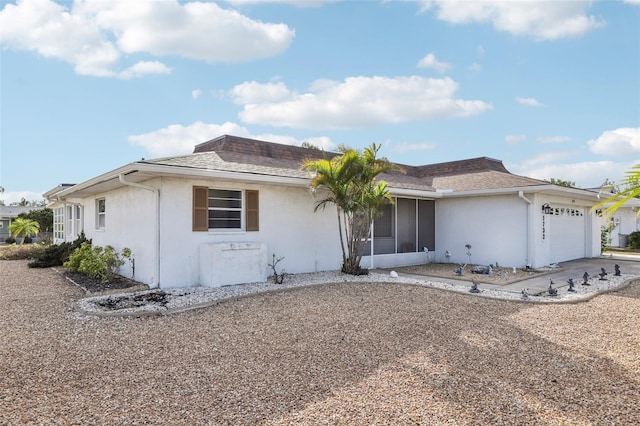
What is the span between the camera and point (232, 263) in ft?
28.9

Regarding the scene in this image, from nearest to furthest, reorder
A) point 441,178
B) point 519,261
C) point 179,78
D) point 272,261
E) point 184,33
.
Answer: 1. point 184,33
2. point 272,261
3. point 179,78
4. point 519,261
5. point 441,178

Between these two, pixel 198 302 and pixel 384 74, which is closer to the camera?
pixel 198 302

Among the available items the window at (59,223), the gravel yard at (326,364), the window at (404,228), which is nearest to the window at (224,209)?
the gravel yard at (326,364)

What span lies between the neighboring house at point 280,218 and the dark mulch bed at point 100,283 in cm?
29

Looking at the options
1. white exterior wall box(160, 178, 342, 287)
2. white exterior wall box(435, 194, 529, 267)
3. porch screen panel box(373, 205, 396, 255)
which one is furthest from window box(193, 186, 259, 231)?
white exterior wall box(435, 194, 529, 267)

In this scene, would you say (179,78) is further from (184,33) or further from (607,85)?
(607,85)

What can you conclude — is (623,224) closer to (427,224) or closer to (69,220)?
(427,224)

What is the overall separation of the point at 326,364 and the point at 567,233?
14.8 m

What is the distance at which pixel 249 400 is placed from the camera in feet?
11.2

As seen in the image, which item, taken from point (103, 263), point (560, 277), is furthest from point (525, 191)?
point (103, 263)

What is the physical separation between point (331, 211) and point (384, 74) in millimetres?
5952

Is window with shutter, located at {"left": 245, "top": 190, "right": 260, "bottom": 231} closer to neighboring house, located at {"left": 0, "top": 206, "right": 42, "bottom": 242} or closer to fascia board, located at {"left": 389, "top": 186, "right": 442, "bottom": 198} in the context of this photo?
fascia board, located at {"left": 389, "top": 186, "right": 442, "bottom": 198}

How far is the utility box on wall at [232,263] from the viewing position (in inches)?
339

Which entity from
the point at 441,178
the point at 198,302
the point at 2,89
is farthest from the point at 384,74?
the point at 2,89
